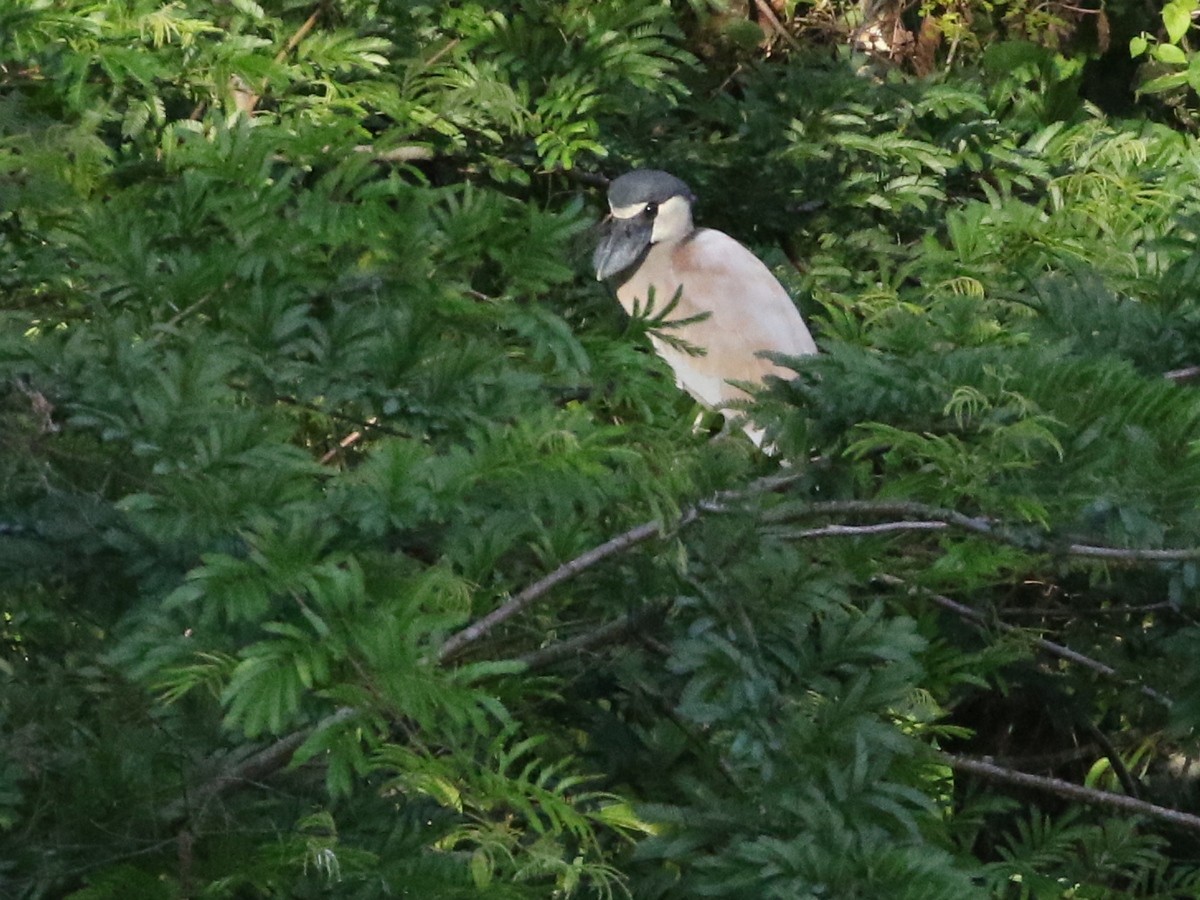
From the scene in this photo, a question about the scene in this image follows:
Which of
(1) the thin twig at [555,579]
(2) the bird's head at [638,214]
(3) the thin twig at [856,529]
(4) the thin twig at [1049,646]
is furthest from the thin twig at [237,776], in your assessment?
(2) the bird's head at [638,214]

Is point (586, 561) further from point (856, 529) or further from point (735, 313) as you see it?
point (735, 313)

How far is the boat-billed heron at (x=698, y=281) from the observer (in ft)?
7.85

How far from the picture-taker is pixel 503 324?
4.80ft

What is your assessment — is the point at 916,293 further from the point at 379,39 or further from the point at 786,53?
the point at 786,53

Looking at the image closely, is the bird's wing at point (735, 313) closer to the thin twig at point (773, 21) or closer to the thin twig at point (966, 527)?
the thin twig at point (773, 21)

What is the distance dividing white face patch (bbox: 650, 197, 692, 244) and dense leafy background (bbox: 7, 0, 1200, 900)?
1.59 ft

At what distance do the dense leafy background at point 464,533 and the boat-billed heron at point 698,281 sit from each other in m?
0.40

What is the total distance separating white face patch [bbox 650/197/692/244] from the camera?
98.7 inches

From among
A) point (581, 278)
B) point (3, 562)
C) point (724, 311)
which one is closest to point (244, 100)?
point (581, 278)

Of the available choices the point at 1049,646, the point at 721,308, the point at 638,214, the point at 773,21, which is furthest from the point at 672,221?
the point at 1049,646

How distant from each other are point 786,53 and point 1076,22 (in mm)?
712

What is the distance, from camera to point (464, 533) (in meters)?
1.05

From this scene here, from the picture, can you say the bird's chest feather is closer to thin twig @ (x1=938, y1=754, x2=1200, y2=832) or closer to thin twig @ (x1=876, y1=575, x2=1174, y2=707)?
thin twig @ (x1=876, y1=575, x2=1174, y2=707)

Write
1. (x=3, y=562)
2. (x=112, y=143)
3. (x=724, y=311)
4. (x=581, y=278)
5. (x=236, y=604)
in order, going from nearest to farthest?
(x=236, y=604) < (x=3, y=562) < (x=112, y=143) < (x=581, y=278) < (x=724, y=311)
